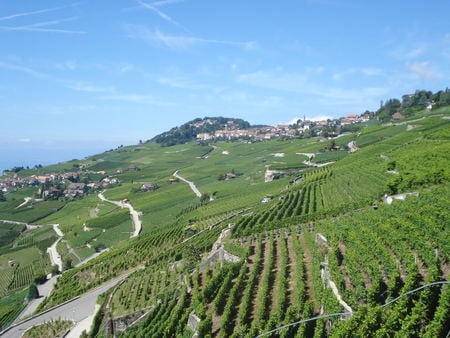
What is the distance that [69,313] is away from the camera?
41.4m

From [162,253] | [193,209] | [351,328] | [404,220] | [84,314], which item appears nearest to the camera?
[351,328]

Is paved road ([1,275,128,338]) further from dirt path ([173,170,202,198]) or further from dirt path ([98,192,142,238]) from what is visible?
dirt path ([173,170,202,198])

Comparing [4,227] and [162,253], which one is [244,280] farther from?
[4,227]

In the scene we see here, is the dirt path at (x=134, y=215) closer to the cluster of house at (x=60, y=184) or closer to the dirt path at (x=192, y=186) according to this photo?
the dirt path at (x=192, y=186)

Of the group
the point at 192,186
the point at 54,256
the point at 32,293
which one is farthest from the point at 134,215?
the point at 32,293

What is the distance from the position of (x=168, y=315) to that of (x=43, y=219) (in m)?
95.2

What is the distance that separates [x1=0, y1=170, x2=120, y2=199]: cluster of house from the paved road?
322 ft

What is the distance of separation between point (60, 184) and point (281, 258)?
14270cm

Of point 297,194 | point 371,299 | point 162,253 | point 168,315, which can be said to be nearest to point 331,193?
point 297,194

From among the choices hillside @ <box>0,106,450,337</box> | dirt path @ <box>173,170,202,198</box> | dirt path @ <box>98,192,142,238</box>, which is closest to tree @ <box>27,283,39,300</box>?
hillside @ <box>0,106,450,337</box>

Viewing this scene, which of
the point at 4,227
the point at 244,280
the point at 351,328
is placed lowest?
the point at 4,227

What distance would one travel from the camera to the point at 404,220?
84.4ft

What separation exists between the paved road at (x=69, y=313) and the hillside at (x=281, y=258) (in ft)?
3.77

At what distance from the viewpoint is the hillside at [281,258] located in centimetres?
1869
